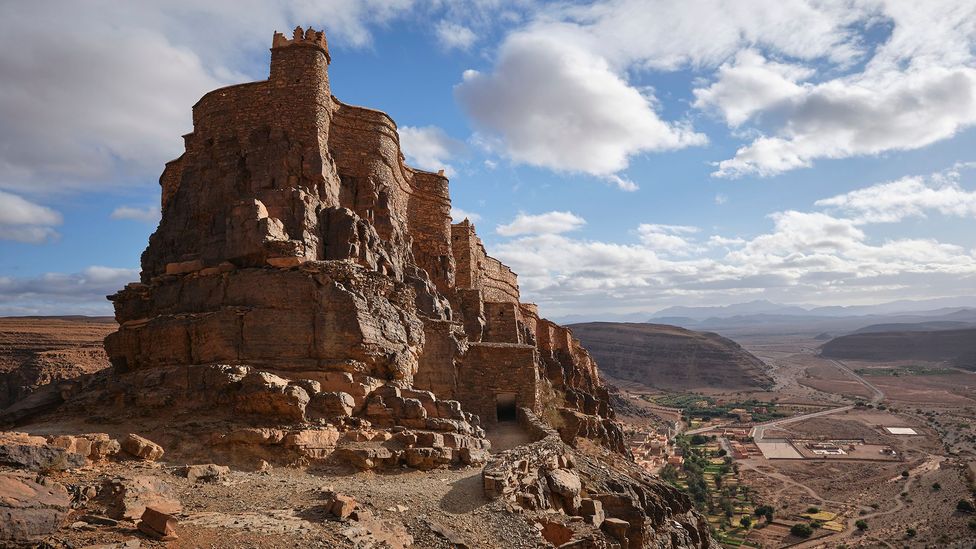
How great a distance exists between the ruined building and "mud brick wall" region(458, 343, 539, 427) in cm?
6

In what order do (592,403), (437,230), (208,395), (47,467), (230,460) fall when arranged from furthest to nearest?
(592,403), (437,230), (208,395), (230,460), (47,467)

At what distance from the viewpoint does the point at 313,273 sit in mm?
18781

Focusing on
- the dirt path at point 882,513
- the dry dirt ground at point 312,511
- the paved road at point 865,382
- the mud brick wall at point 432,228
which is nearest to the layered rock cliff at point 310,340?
the dry dirt ground at point 312,511

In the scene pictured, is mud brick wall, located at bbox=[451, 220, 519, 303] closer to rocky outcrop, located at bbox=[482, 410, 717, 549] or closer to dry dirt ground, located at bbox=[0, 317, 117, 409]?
rocky outcrop, located at bbox=[482, 410, 717, 549]

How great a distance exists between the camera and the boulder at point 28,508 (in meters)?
7.86

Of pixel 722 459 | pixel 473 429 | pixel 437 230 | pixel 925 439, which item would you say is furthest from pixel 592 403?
pixel 925 439

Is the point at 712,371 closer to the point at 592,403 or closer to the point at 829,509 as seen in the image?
the point at 829,509

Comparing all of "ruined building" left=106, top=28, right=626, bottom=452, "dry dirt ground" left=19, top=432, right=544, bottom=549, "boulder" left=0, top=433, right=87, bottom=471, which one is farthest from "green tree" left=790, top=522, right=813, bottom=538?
"boulder" left=0, top=433, right=87, bottom=471

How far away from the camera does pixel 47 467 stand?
10789mm

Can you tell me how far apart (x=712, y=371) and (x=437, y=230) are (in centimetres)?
13503

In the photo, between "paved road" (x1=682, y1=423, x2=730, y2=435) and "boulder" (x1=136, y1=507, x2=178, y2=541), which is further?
"paved road" (x1=682, y1=423, x2=730, y2=435)

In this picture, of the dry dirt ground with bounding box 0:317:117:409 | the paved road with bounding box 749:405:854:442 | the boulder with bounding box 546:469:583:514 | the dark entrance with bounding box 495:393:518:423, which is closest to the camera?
the boulder with bounding box 546:469:583:514

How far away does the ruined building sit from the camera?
1806 centimetres

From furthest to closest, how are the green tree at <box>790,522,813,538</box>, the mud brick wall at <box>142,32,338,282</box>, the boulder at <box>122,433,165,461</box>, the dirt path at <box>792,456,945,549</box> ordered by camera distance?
the green tree at <box>790,522,813,538</box> < the dirt path at <box>792,456,945,549</box> < the mud brick wall at <box>142,32,338,282</box> < the boulder at <box>122,433,165,461</box>
